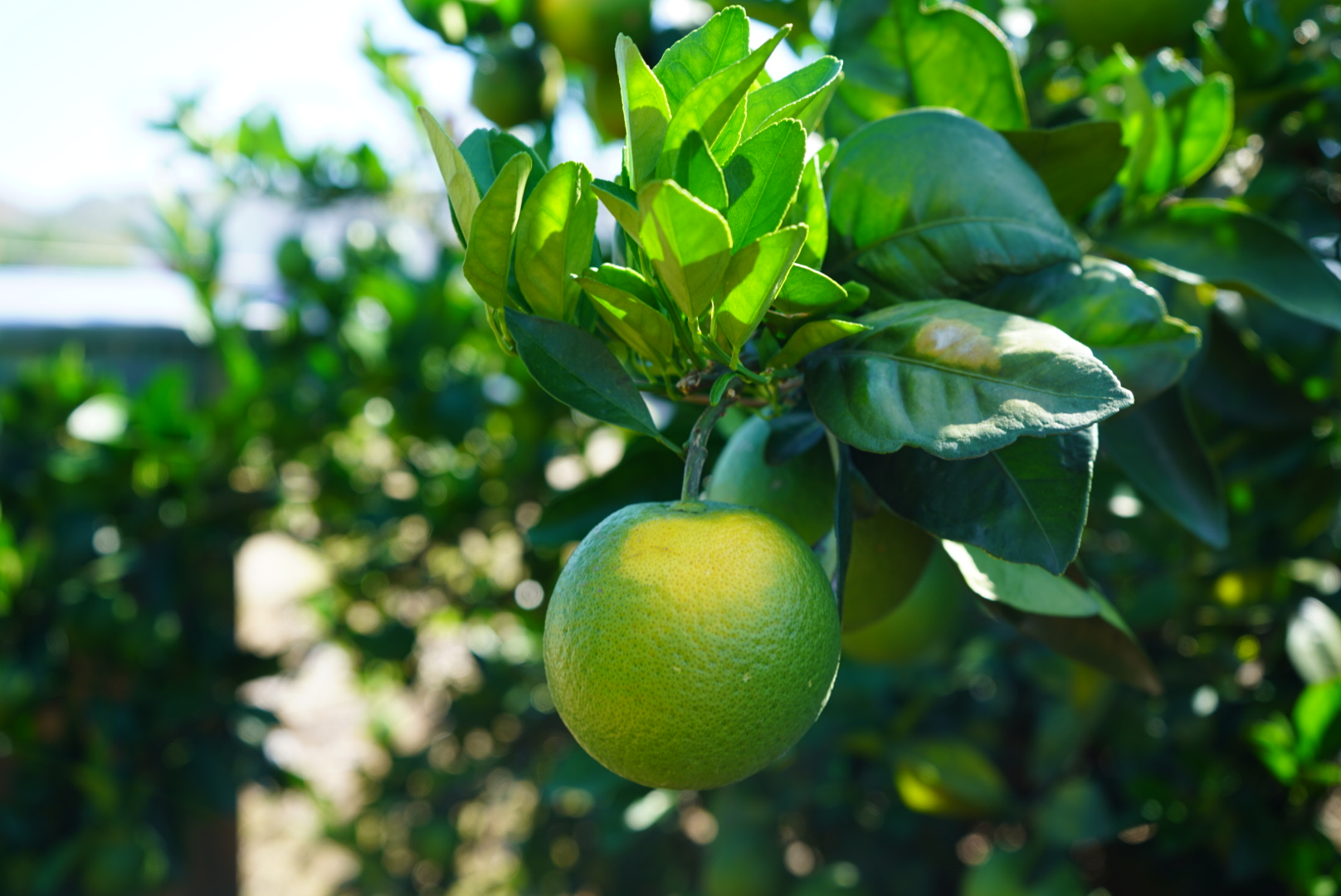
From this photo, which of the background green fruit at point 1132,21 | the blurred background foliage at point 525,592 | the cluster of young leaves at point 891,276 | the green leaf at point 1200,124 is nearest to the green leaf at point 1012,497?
the cluster of young leaves at point 891,276

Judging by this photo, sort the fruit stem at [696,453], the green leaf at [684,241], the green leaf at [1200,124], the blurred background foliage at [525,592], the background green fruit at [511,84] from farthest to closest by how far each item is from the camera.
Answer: the background green fruit at [511,84] → the blurred background foliage at [525,592] → the green leaf at [1200,124] → the fruit stem at [696,453] → the green leaf at [684,241]

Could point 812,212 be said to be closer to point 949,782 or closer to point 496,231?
point 496,231

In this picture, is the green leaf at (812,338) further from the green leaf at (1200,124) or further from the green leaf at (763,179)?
the green leaf at (1200,124)

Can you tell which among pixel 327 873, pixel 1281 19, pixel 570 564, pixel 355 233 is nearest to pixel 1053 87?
pixel 1281 19

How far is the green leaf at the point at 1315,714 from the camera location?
0.92 m

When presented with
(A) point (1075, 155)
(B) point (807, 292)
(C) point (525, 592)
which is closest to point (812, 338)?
(B) point (807, 292)

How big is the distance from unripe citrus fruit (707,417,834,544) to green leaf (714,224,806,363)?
144 millimetres

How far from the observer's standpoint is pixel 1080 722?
1194 millimetres

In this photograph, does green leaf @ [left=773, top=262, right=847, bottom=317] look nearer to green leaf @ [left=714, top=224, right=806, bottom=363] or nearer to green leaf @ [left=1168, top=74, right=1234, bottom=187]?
green leaf @ [left=714, top=224, right=806, bottom=363]

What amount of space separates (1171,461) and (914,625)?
A: 0.21m

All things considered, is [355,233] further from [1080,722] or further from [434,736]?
[1080,722]

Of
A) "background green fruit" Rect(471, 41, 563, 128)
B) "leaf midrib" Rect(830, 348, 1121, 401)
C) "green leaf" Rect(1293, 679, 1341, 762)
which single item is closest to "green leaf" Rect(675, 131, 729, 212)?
"leaf midrib" Rect(830, 348, 1121, 401)

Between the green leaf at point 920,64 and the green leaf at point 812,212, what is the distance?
0.18 m

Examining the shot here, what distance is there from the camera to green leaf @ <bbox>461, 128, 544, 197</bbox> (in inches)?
19.3
